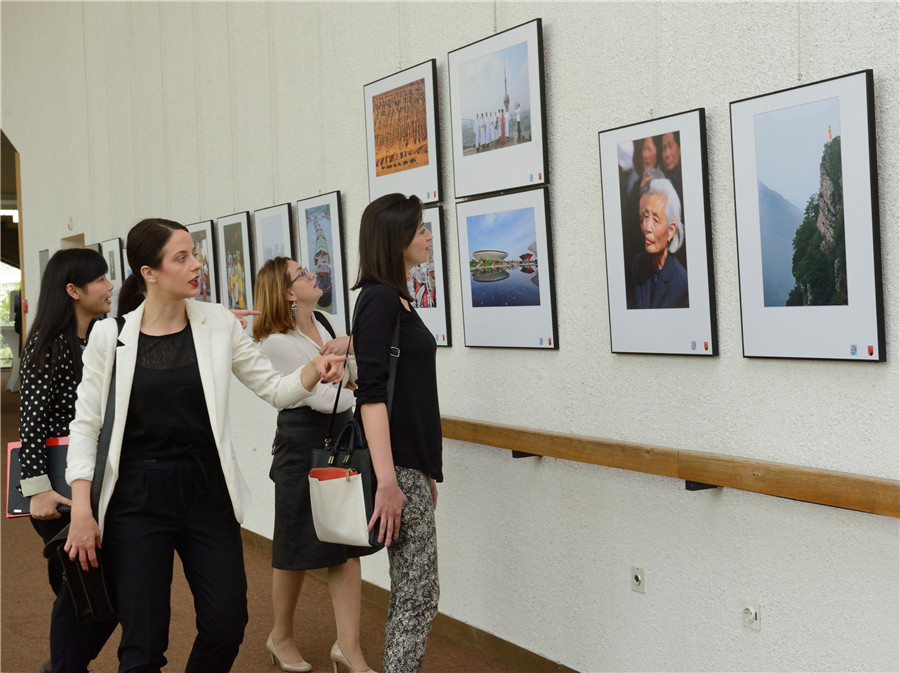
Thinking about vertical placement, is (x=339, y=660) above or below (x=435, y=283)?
below

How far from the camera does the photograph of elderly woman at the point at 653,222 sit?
3459mm

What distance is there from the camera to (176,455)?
10.5 ft

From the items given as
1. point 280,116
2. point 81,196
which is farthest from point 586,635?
point 81,196

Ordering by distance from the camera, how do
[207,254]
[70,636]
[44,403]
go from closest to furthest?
[70,636], [44,403], [207,254]

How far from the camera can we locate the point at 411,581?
346cm

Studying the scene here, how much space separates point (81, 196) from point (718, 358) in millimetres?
9760

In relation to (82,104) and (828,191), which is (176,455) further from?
(82,104)

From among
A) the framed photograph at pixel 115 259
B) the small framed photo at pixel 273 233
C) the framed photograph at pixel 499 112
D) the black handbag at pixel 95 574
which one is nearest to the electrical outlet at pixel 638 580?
the framed photograph at pixel 499 112

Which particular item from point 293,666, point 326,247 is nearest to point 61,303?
point 293,666

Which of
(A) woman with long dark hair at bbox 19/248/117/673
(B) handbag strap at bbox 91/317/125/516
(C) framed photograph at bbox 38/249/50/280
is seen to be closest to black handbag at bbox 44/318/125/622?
(B) handbag strap at bbox 91/317/125/516

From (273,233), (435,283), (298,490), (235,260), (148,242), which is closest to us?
(148,242)

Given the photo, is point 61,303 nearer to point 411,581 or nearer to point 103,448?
point 103,448

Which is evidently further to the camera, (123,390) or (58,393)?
(58,393)

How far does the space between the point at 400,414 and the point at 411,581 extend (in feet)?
2.01
